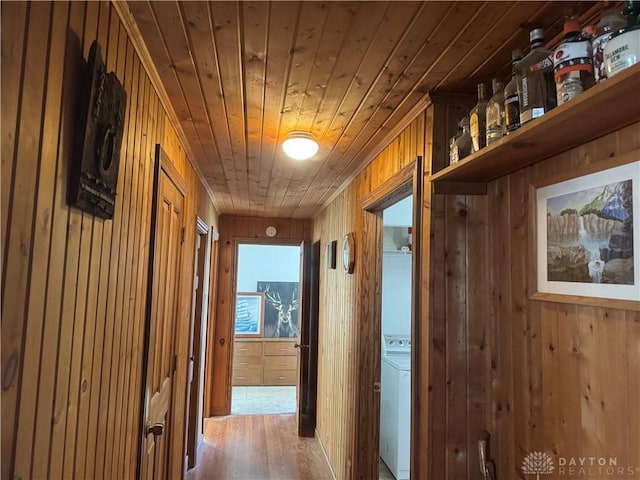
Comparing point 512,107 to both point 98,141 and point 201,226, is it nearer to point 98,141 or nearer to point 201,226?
point 98,141

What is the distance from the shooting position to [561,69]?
1008mm

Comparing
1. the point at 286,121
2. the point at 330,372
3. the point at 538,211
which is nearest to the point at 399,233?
the point at 330,372

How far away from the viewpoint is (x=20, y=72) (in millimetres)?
716

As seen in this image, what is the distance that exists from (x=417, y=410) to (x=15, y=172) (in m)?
1.55

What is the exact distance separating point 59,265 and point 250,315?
6043mm

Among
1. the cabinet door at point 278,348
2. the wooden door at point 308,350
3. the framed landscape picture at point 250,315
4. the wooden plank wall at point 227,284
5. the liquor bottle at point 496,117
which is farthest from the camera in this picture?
the framed landscape picture at point 250,315

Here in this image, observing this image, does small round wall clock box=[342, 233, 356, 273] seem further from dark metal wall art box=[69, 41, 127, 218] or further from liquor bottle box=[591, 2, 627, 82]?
liquor bottle box=[591, 2, 627, 82]

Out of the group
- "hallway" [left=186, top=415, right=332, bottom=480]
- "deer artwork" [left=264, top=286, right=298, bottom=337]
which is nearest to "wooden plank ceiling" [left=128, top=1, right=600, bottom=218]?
"hallway" [left=186, top=415, right=332, bottom=480]

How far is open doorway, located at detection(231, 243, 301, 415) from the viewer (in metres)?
6.34

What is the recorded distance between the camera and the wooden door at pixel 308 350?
4383mm

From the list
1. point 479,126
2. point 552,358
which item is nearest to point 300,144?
point 479,126

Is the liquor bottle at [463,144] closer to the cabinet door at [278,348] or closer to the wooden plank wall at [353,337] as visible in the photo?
the wooden plank wall at [353,337]

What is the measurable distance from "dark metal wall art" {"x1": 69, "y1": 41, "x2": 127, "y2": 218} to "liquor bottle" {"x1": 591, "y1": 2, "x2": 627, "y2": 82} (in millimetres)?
1181

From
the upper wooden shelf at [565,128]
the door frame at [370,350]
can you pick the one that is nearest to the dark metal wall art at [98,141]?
the upper wooden shelf at [565,128]
